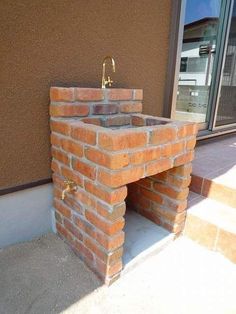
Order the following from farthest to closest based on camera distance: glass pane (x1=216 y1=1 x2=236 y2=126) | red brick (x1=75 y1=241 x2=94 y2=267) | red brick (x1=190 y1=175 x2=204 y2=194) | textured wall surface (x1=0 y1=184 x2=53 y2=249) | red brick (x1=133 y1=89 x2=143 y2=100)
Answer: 1. glass pane (x1=216 y1=1 x2=236 y2=126)
2. red brick (x1=190 y1=175 x2=204 y2=194)
3. red brick (x1=133 y1=89 x2=143 y2=100)
4. textured wall surface (x1=0 y1=184 x2=53 y2=249)
5. red brick (x1=75 y1=241 x2=94 y2=267)

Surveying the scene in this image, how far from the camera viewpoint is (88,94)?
1.43 metres

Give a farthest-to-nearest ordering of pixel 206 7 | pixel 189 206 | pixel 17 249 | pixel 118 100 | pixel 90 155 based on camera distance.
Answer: pixel 206 7 < pixel 189 206 < pixel 118 100 < pixel 17 249 < pixel 90 155

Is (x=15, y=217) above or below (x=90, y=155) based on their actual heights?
below

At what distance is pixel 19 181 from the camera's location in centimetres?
142

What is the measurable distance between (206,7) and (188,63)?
0.57m

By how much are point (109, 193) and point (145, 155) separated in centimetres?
25

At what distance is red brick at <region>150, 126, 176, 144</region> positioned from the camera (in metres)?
1.17

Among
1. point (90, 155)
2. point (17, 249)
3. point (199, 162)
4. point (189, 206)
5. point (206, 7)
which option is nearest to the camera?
point (90, 155)

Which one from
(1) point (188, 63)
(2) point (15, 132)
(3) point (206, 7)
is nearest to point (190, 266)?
(2) point (15, 132)

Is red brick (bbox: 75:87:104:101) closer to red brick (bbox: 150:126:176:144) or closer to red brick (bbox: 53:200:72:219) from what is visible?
red brick (bbox: 150:126:176:144)

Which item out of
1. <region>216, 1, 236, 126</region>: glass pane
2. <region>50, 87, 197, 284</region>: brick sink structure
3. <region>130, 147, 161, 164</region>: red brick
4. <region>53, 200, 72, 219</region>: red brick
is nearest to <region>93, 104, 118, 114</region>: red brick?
<region>50, 87, 197, 284</region>: brick sink structure

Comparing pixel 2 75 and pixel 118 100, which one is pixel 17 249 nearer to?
pixel 2 75

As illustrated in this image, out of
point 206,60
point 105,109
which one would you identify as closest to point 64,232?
point 105,109

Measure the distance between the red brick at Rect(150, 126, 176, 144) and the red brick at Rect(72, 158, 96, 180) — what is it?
0.32 metres
